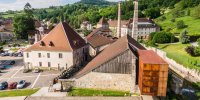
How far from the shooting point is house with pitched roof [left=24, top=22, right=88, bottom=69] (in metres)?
47.5

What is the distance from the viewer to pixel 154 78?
95.6ft

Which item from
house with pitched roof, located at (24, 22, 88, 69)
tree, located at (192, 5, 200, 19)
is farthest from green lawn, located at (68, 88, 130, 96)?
tree, located at (192, 5, 200, 19)

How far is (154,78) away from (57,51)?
77.6ft

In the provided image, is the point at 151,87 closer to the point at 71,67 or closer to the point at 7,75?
the point at 71,67

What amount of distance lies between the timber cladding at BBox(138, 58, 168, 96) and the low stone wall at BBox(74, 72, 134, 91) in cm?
507

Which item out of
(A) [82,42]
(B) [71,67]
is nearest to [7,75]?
(B) [71,67]

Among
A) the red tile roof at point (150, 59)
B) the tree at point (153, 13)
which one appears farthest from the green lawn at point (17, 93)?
the tree at point (153, 13)

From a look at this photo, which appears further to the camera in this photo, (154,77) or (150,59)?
(150,59)

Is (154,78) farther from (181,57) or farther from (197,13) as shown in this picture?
(197,13)

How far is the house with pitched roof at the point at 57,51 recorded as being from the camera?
4747cm

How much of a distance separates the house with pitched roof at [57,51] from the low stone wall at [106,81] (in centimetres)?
1190

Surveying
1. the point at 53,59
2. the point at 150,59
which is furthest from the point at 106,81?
the point at 53,59

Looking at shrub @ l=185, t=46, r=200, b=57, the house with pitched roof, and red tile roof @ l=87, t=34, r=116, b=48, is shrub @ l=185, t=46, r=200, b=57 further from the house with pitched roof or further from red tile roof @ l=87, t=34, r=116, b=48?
the house with pitched roof

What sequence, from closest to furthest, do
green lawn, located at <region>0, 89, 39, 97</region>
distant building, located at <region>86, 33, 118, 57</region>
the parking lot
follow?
green lawn, located at <region>0, 89, 39, 97</region> → the parking lot → distant building, located at <region>86, 33, 118, 57</region>
